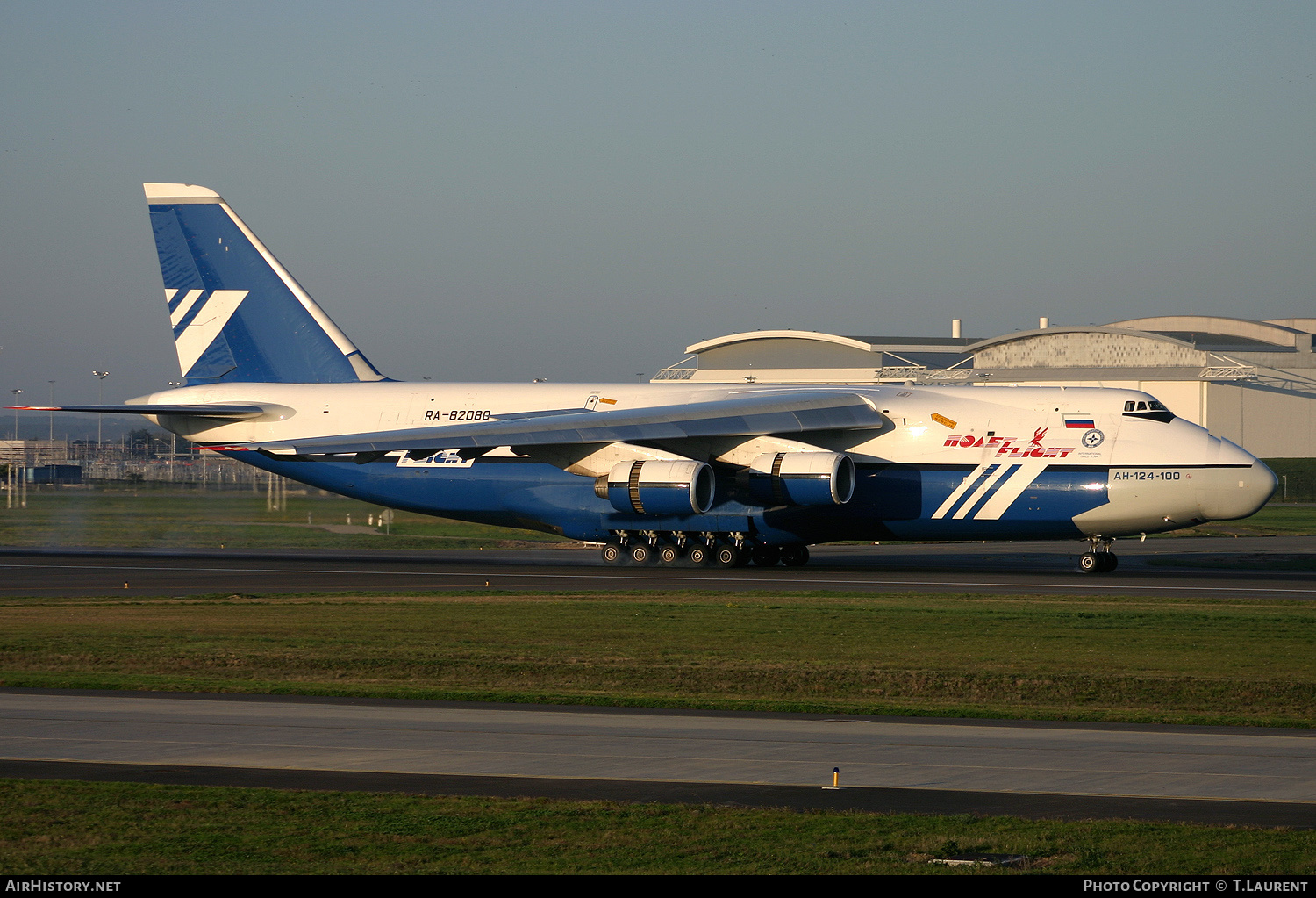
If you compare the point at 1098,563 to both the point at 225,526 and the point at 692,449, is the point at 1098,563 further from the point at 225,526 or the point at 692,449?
the point at 225,526

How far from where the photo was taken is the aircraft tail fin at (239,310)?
125 feet

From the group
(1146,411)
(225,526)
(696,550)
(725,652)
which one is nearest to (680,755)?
(725,652)

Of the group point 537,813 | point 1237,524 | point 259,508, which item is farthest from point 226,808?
point 1237,524

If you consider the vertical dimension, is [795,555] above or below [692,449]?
below

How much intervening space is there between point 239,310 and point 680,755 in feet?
95.7

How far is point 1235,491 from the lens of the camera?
101 feet

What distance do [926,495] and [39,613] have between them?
711 inches

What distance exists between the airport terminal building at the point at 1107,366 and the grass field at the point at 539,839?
169ft

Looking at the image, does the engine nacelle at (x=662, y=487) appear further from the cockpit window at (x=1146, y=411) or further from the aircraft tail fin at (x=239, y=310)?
the aircraft tail fin at (x=239, y=310)

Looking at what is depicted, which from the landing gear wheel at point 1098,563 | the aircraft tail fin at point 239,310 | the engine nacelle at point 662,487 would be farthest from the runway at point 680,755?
the aircraft tail fin at point 239,310

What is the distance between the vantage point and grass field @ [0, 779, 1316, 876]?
8.37 metres

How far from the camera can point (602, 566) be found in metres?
34.2

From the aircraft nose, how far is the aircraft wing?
23.3ft
